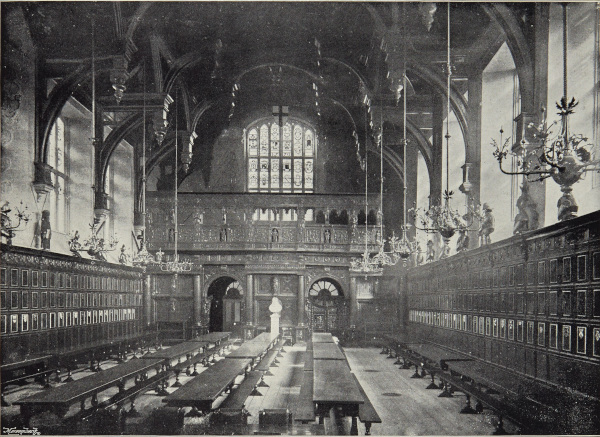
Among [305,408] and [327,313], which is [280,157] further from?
[305,408]

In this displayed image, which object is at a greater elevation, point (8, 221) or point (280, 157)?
point (280, 157)

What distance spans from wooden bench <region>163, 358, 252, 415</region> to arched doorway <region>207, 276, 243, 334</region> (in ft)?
43.5

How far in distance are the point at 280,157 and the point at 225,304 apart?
644cm

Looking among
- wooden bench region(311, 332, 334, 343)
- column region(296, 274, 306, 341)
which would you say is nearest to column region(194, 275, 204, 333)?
column region(296, 274, 306, 341)

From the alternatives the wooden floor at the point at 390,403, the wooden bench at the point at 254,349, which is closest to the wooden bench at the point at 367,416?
the wooden floor at the point at 390,403

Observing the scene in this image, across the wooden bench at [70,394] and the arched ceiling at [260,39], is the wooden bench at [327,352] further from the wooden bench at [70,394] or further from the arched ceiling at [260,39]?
the arched ceiling at [260,39]

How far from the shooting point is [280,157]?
24562 mm

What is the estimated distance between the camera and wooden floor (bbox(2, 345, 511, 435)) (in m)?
8.45

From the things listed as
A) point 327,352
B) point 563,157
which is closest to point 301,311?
point 327,352

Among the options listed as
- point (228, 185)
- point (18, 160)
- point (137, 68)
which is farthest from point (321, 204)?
point (18, 160)

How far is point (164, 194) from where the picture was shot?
75.6 feet

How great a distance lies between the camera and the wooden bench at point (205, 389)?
23.7ft

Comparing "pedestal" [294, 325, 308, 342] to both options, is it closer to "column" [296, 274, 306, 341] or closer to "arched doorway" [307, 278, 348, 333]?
"column" [296, 274, 306, 341]

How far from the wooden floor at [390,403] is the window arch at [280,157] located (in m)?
10.0
